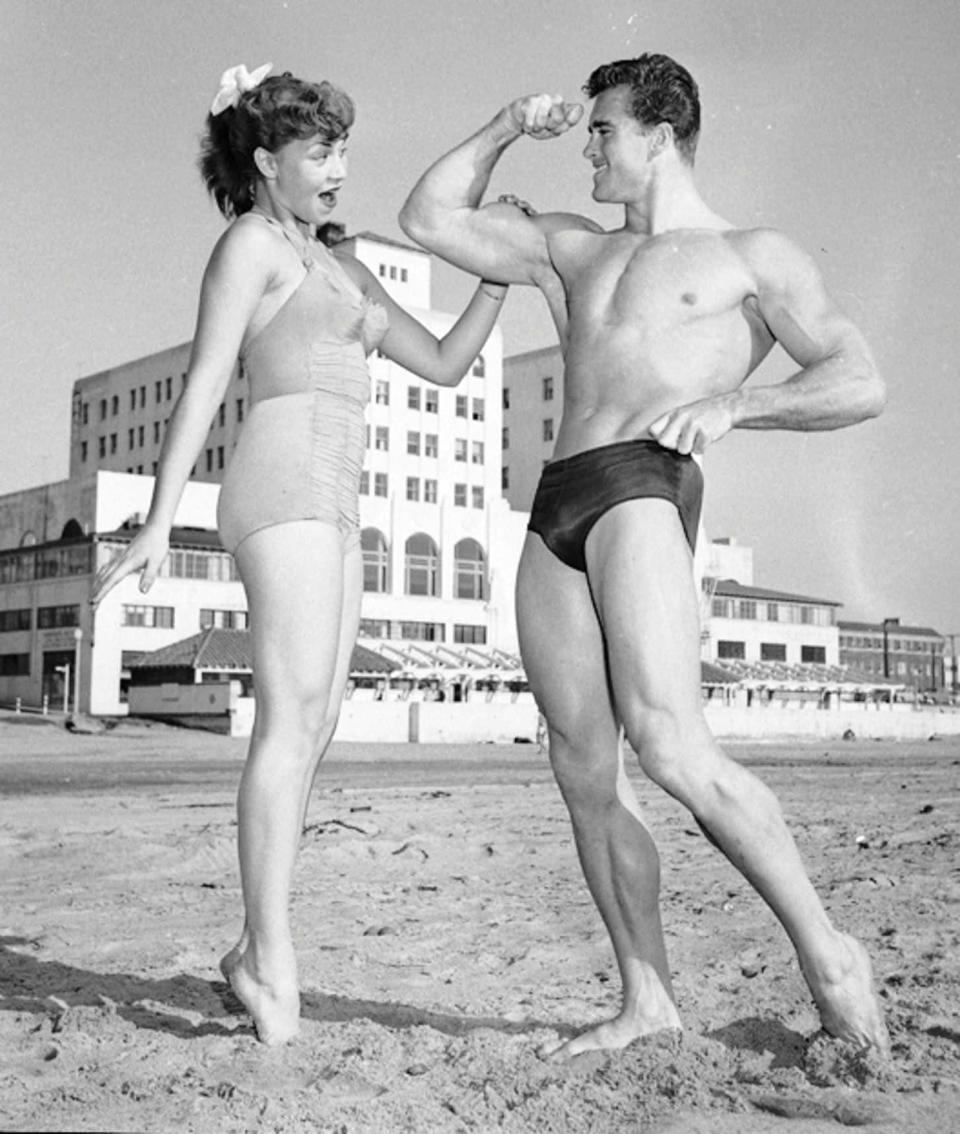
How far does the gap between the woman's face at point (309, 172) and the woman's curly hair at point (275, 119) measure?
0.07 feet

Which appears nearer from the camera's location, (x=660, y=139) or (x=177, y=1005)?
(x=660, y=139)

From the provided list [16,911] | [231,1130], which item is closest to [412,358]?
[231,1130]

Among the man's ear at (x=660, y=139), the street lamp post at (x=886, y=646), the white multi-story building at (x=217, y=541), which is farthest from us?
the street lamp post at (x=886, y=646)

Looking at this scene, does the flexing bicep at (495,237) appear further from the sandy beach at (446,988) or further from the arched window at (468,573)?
the arched window at (468,573)

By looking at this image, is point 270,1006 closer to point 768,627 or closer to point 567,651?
point 567,651

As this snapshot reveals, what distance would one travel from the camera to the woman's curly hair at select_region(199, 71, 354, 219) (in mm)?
3713

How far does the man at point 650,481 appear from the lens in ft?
9.87

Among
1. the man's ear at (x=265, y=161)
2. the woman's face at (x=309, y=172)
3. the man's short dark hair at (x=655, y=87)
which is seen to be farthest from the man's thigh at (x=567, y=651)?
the man's ear at (x=265, y=161)

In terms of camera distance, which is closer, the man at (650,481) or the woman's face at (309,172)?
the man at (650,481)

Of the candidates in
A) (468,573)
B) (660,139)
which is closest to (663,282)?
(660,139)

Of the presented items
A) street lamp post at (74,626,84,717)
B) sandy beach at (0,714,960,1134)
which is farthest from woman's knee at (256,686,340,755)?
street lamp post at (74,626,84,717)

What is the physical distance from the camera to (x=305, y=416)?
3.65 meters

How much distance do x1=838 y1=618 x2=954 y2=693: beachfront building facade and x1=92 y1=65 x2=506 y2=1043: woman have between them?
10324 cm

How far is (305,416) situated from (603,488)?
0.92 meters
